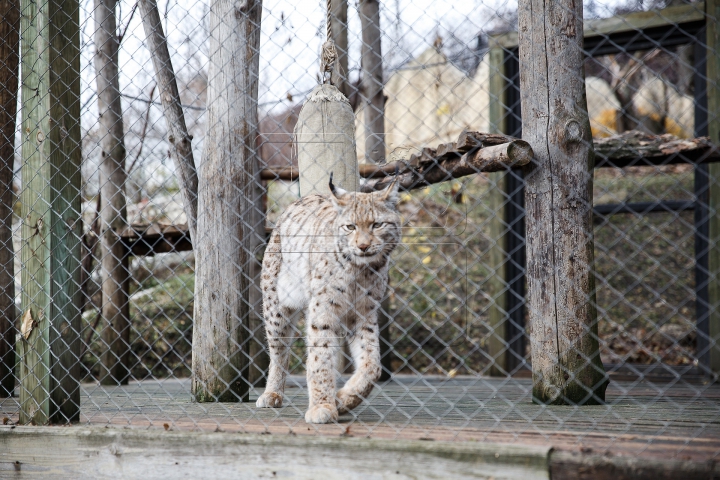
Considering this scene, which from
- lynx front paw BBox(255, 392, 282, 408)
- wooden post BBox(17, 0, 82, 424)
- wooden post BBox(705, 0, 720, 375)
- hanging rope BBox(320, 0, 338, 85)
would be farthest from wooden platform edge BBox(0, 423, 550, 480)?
wooden post BBox(705, 0, 720, 375)

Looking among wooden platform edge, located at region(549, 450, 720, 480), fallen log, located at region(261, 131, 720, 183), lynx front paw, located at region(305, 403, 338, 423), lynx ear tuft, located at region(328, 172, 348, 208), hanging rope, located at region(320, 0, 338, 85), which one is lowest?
lynx front paw, located at region(305, 403, 338, 423)

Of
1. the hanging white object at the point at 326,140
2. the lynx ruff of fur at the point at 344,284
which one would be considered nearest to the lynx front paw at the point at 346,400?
the lynx ruff of fur at the point at 344,284

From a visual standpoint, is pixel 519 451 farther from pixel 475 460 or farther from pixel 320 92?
pixel 320 92

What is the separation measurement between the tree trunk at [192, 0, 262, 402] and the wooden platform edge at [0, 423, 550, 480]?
3.46ft

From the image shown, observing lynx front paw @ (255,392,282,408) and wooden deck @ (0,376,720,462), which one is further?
lynx front paw @ (255,392,282,408)

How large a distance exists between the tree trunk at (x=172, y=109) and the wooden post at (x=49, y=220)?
94 cm

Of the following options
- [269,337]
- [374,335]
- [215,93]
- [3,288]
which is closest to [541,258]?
[374,335]

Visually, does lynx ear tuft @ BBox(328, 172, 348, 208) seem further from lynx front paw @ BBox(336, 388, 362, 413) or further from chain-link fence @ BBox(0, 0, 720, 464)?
lynx front paw @ BBox(336, 388, 362, 413)

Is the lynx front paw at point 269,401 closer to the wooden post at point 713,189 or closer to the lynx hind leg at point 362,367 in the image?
the lynx hind leg at point 362,367

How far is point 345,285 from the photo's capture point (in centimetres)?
341

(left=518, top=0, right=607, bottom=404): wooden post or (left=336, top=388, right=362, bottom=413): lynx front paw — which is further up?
(left=518, top=0, right=607, bottom=404): wooden post

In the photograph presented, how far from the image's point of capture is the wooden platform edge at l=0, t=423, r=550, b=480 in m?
2.50

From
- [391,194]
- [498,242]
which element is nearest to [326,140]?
[391,194]

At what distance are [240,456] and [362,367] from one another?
2.68ft
